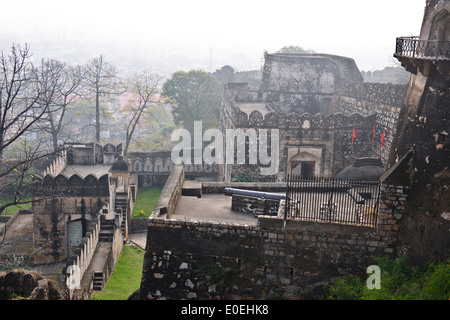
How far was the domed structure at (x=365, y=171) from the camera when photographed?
14.5 metres

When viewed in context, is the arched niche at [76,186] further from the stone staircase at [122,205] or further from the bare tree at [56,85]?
the bare tree at [56,85]

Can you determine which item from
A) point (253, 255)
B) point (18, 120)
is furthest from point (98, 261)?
point (253, 255)

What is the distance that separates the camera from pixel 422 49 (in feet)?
33.0

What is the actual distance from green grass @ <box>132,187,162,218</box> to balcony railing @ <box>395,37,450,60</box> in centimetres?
1803

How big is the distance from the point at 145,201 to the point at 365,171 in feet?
54.2

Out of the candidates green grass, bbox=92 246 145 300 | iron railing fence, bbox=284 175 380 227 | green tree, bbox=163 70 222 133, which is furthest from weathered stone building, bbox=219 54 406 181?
green tree, bbox=163 70 222 133

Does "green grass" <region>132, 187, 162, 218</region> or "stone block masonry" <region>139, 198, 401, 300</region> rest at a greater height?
"stone block masonry" <region>139, 198, 401, 300</region>

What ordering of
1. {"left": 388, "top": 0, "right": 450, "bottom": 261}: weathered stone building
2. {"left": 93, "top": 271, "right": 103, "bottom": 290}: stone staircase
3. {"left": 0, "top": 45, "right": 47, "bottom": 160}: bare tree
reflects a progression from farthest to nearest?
{"left": 93, "top": 271, "right": 103, "bottom": 290}: stone staircase, {"left": 0, "top": 45, "right": 47, "bottom": 160}: bare tree, {"left": 388, "top": 0, "right": 450, "bottom": 261}: weathered stone building

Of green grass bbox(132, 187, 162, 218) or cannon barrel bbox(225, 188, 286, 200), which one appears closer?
cannon barrel bbox(225, 188, 286, 200)

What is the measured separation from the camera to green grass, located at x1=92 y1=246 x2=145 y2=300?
16.3 meters

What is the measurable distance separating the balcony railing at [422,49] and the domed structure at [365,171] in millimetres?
4862

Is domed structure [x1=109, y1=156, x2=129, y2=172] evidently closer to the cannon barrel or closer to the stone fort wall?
the cannon barrel
